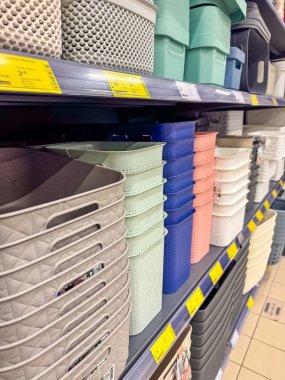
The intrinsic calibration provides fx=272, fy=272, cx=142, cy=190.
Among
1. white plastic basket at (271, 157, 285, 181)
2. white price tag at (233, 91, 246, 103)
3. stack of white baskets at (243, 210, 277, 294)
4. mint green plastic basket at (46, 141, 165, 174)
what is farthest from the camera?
white plastic basket at (271, 157, 285, 181)

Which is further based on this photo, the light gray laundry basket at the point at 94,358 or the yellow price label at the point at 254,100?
the yellow price label at the point at 254,100

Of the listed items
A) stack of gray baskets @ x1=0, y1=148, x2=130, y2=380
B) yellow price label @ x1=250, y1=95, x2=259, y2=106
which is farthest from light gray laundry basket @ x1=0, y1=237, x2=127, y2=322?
yellow price label @ x1=250, y1=95, x2=259, y2=106

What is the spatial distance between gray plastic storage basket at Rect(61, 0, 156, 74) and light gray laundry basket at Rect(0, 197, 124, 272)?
304mm

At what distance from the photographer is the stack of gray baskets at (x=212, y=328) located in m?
1.01

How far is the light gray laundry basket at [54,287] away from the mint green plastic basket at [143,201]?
0.42 ft

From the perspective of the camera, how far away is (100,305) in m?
0.48

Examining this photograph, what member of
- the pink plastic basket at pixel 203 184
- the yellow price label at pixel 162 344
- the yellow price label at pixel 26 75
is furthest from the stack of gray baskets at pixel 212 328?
the yellow price label at pixel 26 75

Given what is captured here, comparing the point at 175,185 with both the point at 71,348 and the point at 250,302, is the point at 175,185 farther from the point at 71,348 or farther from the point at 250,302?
the point at 250,302

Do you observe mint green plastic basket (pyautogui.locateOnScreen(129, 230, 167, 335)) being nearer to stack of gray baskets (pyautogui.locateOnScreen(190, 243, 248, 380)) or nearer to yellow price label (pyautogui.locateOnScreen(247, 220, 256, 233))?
stack of gray baskets (pyautogui.locateOnScreen(190, 243, 248, 380))

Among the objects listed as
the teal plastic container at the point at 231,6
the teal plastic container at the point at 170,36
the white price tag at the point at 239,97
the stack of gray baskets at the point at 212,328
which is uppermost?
the teal plastic container at the point at 231,6

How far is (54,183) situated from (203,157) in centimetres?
50

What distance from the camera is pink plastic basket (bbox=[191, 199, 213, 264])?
96 cm

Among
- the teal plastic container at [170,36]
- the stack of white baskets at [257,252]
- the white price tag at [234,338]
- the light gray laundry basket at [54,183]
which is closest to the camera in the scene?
the light gray laundry basket at [54,183]

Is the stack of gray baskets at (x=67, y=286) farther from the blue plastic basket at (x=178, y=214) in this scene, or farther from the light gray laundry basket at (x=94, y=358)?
the blue plastic basket at (x=178, y=214)
